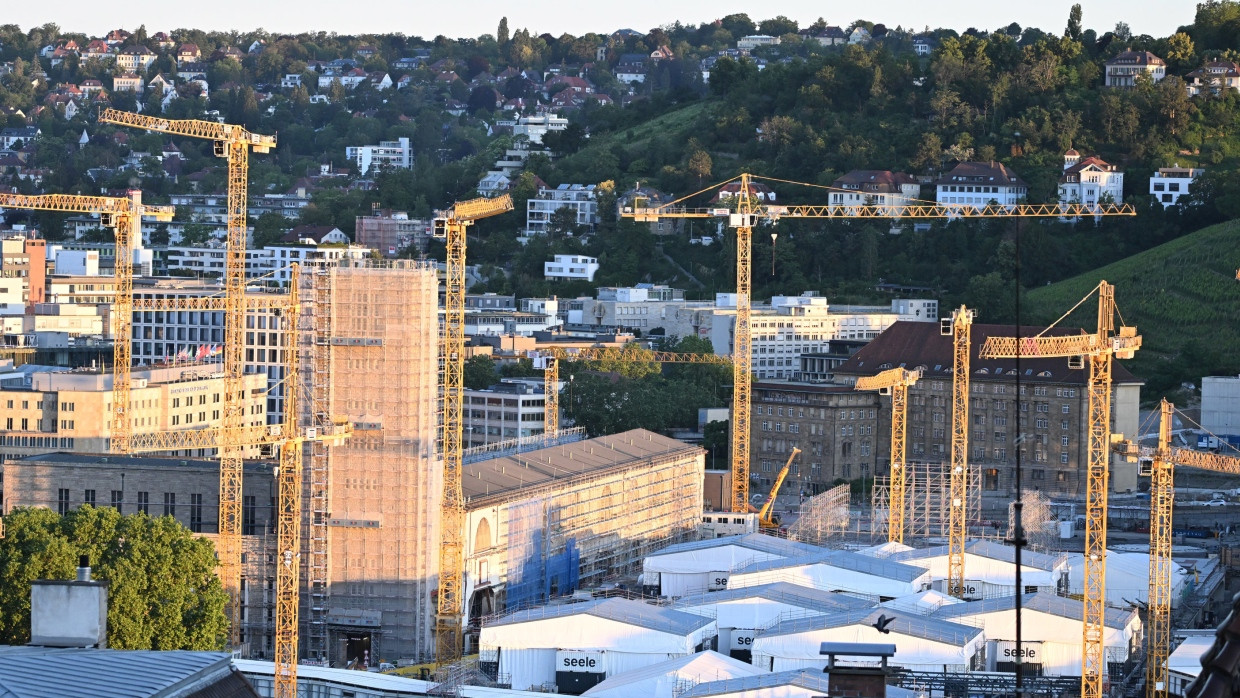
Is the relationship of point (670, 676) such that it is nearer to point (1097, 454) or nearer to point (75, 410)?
point (1097, 454)

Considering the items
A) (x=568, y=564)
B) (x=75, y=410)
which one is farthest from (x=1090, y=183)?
(x=568, y=564)

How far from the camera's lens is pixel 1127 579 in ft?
143

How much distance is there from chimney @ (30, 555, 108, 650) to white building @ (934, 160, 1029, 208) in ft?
233

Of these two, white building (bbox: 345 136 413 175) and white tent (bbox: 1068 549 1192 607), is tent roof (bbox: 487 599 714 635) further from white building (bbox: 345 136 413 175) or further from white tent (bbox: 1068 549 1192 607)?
white building (bbox: 345 136 413 175)

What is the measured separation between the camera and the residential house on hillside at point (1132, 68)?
9394 centimetres

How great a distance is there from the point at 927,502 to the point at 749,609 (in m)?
14.1

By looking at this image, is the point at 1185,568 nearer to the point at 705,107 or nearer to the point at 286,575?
the point at 286,575

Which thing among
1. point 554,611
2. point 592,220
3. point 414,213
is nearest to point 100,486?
point 554,611

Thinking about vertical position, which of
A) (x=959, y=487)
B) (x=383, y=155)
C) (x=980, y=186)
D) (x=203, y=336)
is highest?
(x=383, y=155)

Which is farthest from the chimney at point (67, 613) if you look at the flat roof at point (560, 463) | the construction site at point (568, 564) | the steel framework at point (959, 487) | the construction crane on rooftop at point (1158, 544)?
the steel framework at point (959, 487)

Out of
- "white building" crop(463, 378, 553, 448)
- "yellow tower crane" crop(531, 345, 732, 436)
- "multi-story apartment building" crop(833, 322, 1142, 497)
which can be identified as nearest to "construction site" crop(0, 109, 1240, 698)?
"multi-story apartment building" crop(833, 322, 1142, 497)

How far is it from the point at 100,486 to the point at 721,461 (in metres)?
27.2

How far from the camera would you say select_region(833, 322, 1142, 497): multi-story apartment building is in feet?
202

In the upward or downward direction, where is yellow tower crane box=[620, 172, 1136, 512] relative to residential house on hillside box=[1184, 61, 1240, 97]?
downward
